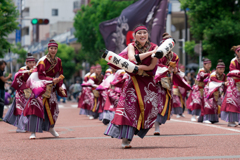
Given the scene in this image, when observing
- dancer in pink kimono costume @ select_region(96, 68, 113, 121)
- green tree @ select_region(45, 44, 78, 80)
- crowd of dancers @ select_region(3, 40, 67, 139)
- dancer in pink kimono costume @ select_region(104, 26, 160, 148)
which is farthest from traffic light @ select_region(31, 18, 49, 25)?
green tree @ select_region(45, 44, 78, 80)

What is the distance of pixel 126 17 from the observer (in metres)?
20.9

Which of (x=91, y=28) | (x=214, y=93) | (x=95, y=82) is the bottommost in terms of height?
(x=95, y=82)

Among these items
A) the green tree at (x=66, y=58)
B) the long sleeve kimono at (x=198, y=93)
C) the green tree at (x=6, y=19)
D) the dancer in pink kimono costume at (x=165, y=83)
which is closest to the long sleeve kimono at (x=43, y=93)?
the dancer in pink kimono costume at (x=165, y=83)

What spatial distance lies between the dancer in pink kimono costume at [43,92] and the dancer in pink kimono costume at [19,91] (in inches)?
81.9

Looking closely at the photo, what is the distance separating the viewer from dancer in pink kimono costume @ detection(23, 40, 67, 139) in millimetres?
9680

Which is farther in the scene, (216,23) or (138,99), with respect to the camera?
(216,23)

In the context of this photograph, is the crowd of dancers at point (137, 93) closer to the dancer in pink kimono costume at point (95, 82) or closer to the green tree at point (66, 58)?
the dancer in pink kimono costume at point (95, 82)

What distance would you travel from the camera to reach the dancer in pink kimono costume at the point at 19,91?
1198 centimetres

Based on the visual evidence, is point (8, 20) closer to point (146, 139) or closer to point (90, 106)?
point (90, 106)

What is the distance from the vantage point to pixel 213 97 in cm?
1429

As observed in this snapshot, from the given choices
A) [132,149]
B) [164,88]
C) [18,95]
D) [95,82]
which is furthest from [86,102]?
[132,149]

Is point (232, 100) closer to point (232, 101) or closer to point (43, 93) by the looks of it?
point (232, 101)

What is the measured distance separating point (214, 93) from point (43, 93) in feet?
19.6

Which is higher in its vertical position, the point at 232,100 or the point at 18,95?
the point at 232,100
